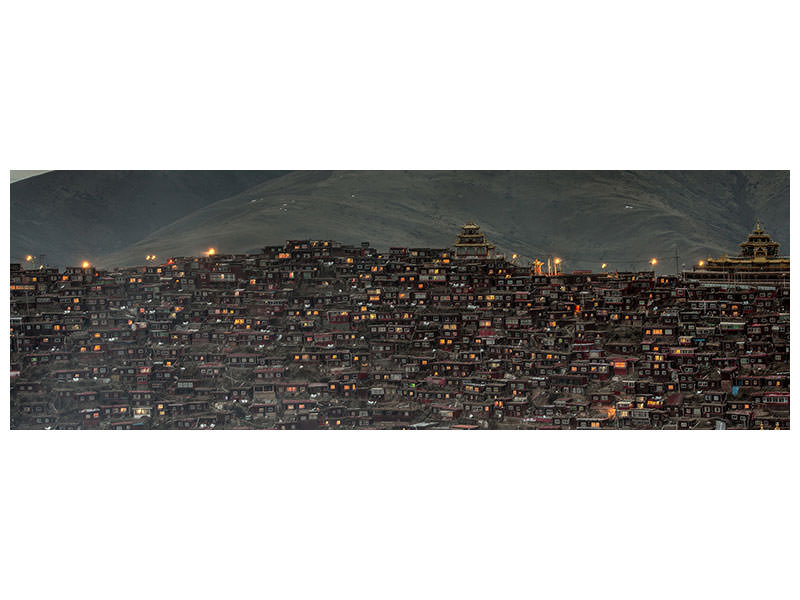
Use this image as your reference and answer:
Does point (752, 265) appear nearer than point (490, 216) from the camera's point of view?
Yes

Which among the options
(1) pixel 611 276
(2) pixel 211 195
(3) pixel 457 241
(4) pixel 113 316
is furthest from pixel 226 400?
(1) pixel 611 276

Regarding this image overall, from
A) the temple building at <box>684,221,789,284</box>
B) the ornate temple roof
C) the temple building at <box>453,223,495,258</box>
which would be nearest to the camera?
the temple building at <box>684,221,789,284</box>

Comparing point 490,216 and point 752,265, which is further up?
point 490,216

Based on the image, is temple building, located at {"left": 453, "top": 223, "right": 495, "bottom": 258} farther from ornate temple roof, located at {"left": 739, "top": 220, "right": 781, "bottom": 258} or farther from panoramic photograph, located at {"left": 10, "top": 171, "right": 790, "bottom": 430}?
ornate temple roof, located at {"left": 739, "top": 220, "right": 781, "bottom": 258}

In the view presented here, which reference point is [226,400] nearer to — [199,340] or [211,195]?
[199,340]

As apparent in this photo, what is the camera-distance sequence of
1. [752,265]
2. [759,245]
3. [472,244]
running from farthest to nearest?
[472,244] < [759,245] < [752,265]

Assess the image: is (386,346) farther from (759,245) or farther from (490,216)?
(759,245)

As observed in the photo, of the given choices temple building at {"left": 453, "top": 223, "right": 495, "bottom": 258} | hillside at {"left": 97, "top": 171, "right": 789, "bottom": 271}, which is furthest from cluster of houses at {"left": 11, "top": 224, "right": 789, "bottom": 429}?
hillside at {"left": 97, "top": 171, "right": 789, "bottom": 271}

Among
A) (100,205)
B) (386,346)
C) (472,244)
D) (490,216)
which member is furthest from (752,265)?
(100,205)
